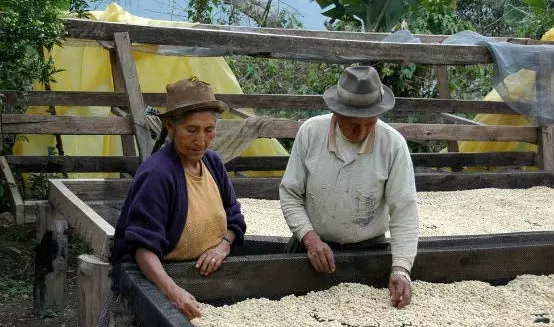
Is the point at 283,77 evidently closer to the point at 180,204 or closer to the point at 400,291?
the point at 400,291

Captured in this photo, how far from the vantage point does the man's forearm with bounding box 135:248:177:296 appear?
2.88 m

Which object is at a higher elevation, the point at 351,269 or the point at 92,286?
the point at 351,269

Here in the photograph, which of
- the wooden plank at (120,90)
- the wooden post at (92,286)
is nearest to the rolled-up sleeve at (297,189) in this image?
the wooden post at (92,286)

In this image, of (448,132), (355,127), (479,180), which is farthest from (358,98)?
(479,180)

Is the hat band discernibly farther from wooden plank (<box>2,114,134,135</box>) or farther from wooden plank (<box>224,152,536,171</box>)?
wooden plank (<box>224,152,536,171</box>)

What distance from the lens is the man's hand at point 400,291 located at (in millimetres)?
3188

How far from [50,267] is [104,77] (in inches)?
118

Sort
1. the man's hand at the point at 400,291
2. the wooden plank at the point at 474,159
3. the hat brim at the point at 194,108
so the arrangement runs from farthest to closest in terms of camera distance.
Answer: the wooden plank at the point at 474,159 < the man's hand at the point at 400,291 < the hat brim at the point at 194,108

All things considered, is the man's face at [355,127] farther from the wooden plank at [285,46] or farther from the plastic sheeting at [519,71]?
the plastic sheeting at [519,71]

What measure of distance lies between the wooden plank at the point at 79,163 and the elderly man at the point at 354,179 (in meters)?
3.44

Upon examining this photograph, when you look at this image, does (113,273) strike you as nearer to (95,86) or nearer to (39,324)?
(39,324)

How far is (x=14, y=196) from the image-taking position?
19.0ft

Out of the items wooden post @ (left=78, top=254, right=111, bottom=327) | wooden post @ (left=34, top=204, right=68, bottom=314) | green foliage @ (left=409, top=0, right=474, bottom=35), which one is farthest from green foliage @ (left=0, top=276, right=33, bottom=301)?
green foliage @ (left=409, top=0, right=474, bottom=35)

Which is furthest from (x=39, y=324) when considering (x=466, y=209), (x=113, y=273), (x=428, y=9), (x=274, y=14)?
(x=274, y=14)
